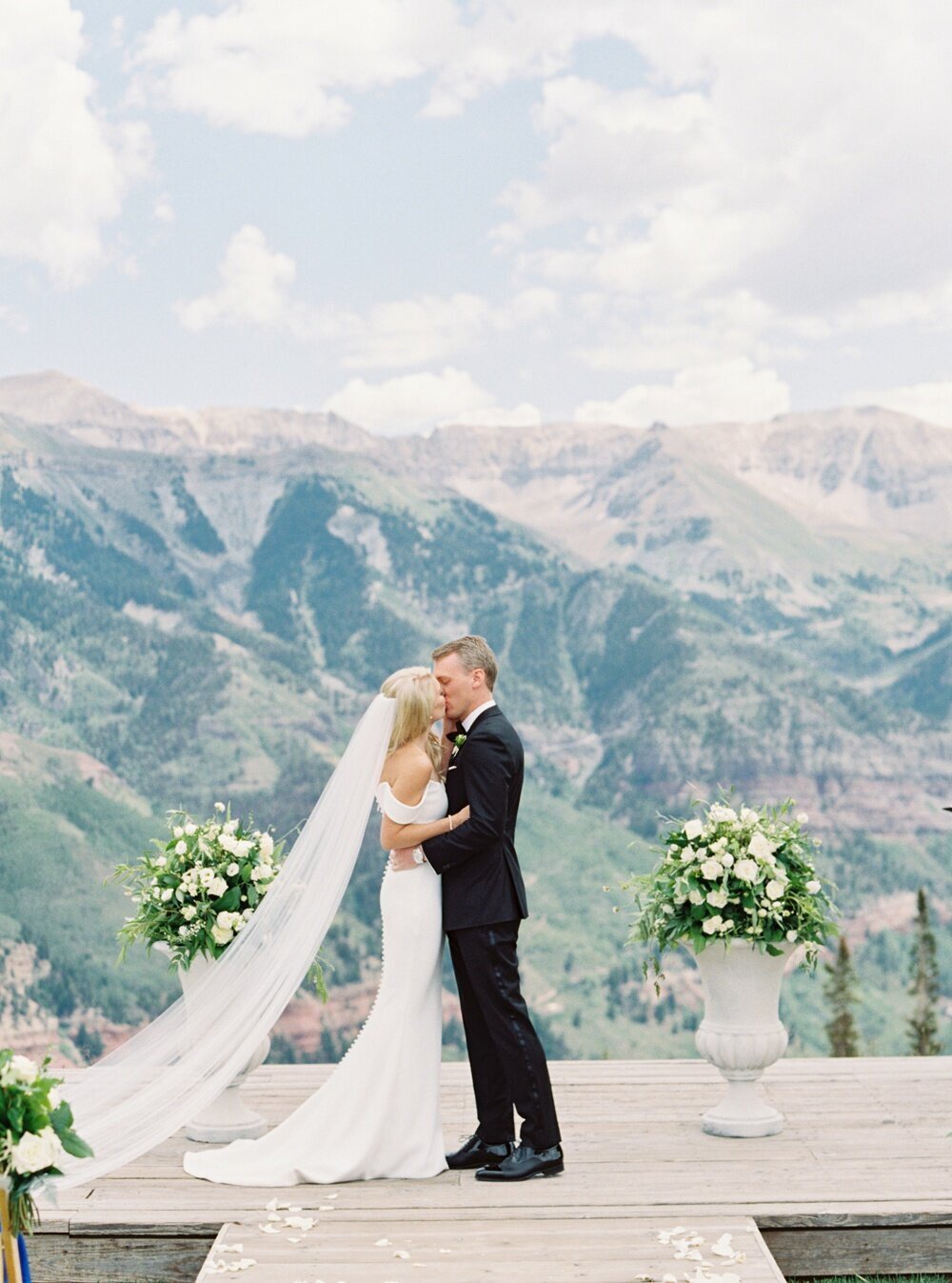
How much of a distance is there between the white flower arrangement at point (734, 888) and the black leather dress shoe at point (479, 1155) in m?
0.95

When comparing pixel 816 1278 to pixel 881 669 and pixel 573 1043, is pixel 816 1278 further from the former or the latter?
pixel 881 669

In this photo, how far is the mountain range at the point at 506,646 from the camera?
7688cm

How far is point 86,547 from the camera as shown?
13138cm

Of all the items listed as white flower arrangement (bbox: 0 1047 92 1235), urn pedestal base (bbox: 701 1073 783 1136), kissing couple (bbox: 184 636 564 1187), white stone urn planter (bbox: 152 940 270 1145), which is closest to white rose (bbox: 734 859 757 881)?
urn pedestal base (bbox: 701 1073 783 1136)

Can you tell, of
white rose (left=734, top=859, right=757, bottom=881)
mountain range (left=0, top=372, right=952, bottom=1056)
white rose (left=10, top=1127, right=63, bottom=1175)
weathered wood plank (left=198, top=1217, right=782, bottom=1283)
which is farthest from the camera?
mountain range (left=0, top=372, right=952, bottom=1056)

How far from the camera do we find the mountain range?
252ft

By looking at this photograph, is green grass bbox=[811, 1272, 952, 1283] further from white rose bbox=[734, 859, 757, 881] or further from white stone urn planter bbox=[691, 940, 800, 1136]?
white rose bbox=[734, 859, 757, 881]

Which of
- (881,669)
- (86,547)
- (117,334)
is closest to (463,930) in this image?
(86,547)

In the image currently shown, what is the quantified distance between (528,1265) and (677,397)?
18518cm

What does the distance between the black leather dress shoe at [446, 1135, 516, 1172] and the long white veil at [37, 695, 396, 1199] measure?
81 centimetres

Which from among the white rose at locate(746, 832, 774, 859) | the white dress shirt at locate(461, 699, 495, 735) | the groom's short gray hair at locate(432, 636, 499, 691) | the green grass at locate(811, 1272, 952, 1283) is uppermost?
the groom's short gray hair at locate(432, 636, 499, 691)

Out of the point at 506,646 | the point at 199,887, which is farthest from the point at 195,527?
the point at 199,887

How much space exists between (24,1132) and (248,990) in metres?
2.09

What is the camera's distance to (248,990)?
209 inches
